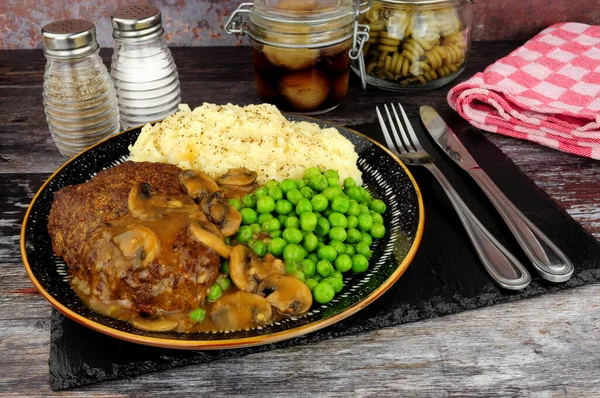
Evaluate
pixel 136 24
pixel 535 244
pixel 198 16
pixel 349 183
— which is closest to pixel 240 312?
pixel 349 183

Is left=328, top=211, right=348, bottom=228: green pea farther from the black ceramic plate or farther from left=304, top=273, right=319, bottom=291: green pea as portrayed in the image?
left=304, top=273, right=319, bottom=291: green pea

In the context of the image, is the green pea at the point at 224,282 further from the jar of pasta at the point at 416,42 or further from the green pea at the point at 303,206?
the jar of pasta at the point at 416,42

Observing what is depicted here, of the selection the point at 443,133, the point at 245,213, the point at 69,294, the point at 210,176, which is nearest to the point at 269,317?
the point at 245,213

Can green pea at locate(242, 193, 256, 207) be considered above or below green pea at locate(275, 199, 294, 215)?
below

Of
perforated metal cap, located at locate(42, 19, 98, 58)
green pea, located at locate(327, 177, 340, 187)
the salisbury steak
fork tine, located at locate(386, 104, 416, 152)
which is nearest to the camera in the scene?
the salisbury steak

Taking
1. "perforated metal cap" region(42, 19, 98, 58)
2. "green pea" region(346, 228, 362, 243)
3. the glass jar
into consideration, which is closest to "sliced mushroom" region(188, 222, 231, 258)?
"green pea" region(346, 228, 362, 243)

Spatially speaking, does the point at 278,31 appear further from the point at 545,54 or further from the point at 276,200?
the point at 545,54
